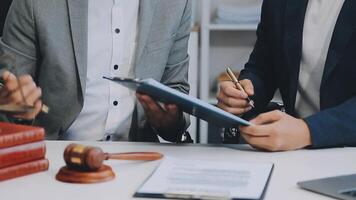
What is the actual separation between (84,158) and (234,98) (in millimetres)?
522

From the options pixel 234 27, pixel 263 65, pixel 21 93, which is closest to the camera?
pixel 21 93

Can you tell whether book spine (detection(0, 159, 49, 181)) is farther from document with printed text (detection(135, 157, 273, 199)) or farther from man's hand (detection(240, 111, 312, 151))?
man's hand (detection(240, 111, 312, 151))

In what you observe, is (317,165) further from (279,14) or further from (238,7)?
(238,7)

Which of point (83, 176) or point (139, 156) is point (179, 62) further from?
point (83, 176)

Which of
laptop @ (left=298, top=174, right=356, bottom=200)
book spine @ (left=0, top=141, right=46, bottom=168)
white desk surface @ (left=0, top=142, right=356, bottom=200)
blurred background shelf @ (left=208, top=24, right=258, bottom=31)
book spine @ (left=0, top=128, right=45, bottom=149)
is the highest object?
blurred background shelf @ (left=208, top=24, right=258, bottom=31)

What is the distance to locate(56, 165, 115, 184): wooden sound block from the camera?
1087 mm

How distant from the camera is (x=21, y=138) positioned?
111cm

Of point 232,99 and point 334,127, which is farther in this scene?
point 232,99

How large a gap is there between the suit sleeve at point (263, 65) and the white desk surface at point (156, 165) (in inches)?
14.6

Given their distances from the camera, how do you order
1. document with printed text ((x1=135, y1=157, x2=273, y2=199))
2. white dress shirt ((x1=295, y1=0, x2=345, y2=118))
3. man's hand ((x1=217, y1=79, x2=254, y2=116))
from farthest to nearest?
white dress shirt ((x1=295, y1=0, x2=345, y2=118)) → man's hand ((x1=217, y1=79, x2=254, y2=116)) → document with printed text ((x1=135, y1=157, x2=273, y2=199))

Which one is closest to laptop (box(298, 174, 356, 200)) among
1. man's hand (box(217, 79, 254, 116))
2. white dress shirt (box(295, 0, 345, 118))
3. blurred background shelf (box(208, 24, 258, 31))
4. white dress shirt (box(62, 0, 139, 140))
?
man's hand (box(217, 79, 254, 116))

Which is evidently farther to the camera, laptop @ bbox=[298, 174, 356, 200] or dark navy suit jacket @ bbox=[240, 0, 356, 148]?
dark navy suit jacket @ bbox=[240, 0, 356, 148]

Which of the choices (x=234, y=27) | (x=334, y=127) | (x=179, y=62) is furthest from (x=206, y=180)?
(x=234, y=27)

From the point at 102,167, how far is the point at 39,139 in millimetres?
132
